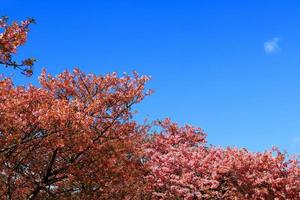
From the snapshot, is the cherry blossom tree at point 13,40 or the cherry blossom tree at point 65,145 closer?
the cherry blossom tree at point 13,40

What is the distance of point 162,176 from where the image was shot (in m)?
26.5

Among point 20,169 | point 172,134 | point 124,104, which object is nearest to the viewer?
point 20,169

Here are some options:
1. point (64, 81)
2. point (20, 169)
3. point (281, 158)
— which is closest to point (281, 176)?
point (281, 158)

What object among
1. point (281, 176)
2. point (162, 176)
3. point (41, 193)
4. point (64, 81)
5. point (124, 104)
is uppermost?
point (64, 81)

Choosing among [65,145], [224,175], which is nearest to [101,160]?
[65,145]

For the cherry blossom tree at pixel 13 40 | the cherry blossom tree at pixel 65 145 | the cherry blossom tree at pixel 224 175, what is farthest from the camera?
the cherry blossom tree at pixel 224 175

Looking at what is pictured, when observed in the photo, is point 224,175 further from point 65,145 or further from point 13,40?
point 13,40

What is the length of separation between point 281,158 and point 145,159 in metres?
12.8

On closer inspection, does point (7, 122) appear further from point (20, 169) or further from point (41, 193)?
point (41, 193)

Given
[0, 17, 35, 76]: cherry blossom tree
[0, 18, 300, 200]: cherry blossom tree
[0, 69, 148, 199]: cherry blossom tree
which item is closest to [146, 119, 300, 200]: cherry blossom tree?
[0, 18, 300, 200]: cherry blossom tree

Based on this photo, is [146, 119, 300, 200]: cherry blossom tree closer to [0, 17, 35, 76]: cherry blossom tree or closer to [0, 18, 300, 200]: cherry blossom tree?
[0, 18, 300, 200]: cherry blossom tree

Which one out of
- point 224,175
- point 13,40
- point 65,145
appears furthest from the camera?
point 224,175

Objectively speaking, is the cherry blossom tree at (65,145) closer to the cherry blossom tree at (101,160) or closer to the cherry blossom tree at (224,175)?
the cherry blossom tree at (101,160)

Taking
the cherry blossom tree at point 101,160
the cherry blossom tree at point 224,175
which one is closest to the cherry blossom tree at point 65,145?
the cherry blossom tree at point 101,160
